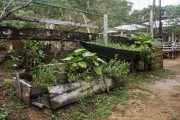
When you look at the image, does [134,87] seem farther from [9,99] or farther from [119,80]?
[9,99]

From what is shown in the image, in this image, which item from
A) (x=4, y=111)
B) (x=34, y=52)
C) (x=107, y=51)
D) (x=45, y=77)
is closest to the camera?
(x=4, y=111)

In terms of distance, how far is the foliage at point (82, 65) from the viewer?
14.8ft

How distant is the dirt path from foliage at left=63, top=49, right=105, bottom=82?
1041mm

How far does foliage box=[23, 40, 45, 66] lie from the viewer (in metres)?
4.97

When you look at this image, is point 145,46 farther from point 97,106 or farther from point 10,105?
point 10,105

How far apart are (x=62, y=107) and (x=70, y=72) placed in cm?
95

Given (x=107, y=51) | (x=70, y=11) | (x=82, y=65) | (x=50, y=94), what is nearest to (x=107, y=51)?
(x=107, y=51)

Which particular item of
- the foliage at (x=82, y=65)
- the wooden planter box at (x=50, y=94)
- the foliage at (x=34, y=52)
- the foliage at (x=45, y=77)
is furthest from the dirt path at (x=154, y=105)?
the foliage at (x=34, y=52)

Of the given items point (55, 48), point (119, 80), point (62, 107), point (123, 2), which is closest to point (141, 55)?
point (119, 80)

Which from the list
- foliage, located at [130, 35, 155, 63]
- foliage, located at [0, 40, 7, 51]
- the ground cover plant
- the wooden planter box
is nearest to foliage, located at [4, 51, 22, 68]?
foliage, located at [0, 40, 7, 51]

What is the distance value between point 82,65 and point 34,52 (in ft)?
4.52

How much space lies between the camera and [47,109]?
3.66 meters

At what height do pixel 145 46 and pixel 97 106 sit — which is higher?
pixel 145 46

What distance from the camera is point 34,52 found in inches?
200
